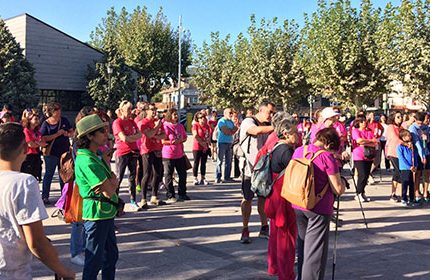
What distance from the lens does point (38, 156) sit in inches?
370

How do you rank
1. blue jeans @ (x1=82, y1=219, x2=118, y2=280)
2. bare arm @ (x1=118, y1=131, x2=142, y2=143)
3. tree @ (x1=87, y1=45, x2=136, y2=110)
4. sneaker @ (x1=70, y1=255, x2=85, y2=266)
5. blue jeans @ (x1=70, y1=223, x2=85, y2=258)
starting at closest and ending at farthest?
blue jeans @ (x1=82, y1=219, x2=118, y2=280), sneaker @ (x1=70, y1=255, x2=85, y2=266), blue jeans @ (x1=70, y1=223, x2=85, y2=258), bare arm @ (x1=118, y1=131, x2=142, y2=143), tree @ (x1=87, y1=45, x2=136, y2=110)

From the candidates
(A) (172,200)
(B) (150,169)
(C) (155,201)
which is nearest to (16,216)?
(B) (150,169)

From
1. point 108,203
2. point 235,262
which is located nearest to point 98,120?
point 108,203

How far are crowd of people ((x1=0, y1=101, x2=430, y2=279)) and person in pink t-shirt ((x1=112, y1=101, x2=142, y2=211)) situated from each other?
19mm

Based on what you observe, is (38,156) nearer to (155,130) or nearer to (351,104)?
(155,130)

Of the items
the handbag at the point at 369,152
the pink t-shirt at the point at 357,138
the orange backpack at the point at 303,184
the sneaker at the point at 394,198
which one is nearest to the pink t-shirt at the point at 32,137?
the orange backpack at the point at 303,184

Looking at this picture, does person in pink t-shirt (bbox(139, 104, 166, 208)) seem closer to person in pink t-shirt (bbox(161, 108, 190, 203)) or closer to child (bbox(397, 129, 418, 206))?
person in pink t-shirt (bbox(161, 108, 190, 203))

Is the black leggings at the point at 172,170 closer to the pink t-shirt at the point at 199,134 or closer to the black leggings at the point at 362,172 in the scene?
the pink t-shirt at the point at 199,134

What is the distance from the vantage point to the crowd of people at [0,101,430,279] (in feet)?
8.34

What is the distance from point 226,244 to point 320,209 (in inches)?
98.3

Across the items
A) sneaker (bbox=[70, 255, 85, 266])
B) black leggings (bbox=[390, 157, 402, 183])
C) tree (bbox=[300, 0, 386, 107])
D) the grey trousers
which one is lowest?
sneaker (bbox=[70, 255, 85, 266])

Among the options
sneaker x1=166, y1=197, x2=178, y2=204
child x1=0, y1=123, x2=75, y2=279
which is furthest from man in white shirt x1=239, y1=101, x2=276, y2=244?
child x1=0, y1=123, x2=75, y2=279

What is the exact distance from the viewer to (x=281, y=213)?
493 cm

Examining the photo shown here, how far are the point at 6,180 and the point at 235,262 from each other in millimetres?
3661
